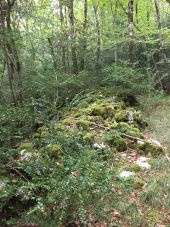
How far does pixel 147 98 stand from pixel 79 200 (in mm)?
8845

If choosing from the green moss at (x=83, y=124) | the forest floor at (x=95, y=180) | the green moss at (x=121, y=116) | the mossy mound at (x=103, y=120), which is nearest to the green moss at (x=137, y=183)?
the forest floor at (x=95, y=180)

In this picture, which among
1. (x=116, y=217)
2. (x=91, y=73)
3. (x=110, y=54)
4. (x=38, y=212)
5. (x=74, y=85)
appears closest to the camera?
(x=38, y=212)

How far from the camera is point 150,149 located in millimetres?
6305

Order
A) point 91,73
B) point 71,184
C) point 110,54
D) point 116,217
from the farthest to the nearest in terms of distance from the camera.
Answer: point 110,54 < point 91,73 < point 116,217 < point 71,184

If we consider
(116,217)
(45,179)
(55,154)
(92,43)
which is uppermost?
(92,43)

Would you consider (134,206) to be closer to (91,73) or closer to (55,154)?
(55,154)

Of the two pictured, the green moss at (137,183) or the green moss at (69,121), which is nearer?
the green moss at (137,183)

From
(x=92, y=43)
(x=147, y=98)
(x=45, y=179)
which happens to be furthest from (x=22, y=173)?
(x=92, y=43)

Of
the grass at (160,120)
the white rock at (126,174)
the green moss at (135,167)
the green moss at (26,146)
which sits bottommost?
the grass at (160,120)

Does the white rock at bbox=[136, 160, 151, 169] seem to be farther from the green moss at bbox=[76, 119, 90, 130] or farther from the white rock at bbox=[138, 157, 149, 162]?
the green moss at bbox=[76, 119, 90, 130]

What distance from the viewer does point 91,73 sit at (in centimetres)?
1298

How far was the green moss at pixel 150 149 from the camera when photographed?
20.3 feet

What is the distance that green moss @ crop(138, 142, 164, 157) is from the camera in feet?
20.3

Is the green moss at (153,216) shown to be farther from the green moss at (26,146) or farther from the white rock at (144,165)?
the green moss at (26,146)
